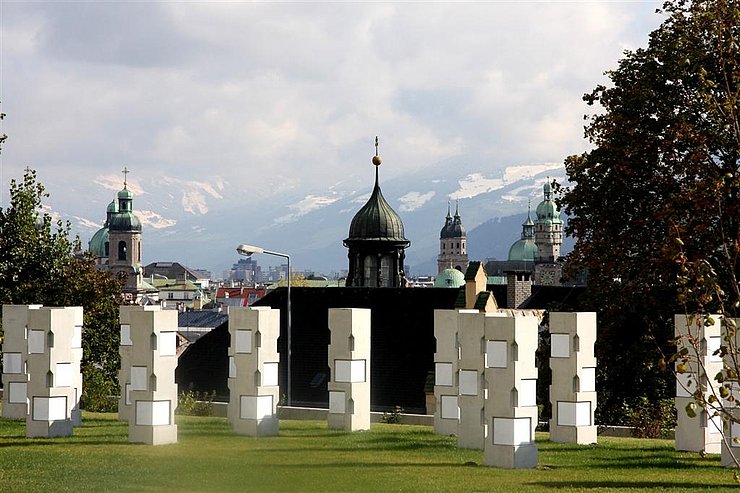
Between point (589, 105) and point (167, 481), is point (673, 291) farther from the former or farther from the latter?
point (167, 481)

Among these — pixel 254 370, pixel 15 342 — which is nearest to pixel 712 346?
pixel 254 370

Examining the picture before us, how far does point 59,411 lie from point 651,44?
72.3 ft

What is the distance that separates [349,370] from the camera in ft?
89.8

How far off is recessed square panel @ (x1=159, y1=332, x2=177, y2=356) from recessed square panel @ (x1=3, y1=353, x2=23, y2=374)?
4.36 metres

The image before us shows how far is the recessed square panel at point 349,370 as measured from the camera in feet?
89.3

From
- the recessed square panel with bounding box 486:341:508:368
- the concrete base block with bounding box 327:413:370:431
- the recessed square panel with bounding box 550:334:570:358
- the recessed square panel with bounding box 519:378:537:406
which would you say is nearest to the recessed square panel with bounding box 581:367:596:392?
the recessed square panel with bounding box 550:334:570:358

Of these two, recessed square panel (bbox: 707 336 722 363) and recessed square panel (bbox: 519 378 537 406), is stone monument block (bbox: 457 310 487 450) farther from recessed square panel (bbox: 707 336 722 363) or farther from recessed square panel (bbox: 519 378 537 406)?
recessed square panel (bbox: 707 336 722 363)

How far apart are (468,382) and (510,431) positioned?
2.53 m

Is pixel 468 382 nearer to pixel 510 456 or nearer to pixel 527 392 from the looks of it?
pixel 527 392

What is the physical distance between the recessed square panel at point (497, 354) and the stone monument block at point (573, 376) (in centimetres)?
370

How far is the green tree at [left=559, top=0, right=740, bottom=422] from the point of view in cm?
3622

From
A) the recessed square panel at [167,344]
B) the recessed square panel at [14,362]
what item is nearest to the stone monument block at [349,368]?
the recessed square panel at [167,344]

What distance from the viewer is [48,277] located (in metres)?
52.1

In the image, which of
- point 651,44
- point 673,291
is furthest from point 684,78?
A: point 673,291
